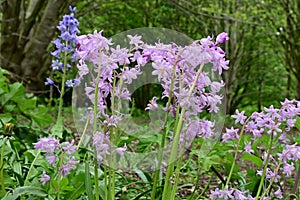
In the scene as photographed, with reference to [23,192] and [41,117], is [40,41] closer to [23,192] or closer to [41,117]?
[41,117]

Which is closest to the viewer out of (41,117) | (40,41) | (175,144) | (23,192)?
(175,144)

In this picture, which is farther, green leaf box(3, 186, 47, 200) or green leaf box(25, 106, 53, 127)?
green leaf box(25, 106, 53, 127)

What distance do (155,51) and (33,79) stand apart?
238 inches

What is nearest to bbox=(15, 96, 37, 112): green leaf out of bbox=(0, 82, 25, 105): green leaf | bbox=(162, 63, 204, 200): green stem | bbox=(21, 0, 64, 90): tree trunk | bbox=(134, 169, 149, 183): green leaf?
bbox=(0, 82, 25, 105): green leaf

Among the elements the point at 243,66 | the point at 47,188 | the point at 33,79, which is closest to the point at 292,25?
the point at 243,66

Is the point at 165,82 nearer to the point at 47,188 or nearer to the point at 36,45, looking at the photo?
the point at 47,188

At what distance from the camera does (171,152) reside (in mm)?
1335

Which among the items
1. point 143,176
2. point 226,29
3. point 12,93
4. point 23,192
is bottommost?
point 143,176

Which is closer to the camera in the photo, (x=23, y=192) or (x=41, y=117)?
(x=23, y=192)

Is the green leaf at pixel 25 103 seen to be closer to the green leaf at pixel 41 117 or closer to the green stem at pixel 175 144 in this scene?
the green leaf at pixel 41 117

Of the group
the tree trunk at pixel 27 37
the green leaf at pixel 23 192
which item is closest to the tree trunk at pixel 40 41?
the tree trunk at pixel 27 37

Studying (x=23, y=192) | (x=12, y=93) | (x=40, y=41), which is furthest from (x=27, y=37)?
(x=23, y=192)

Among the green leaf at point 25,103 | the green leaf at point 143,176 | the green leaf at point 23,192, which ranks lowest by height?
the green leaf at point 143,176

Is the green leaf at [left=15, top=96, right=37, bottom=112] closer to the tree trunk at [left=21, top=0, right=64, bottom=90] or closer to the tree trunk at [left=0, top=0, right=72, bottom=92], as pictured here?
the tree trunk at [left=21, top=0, right=64, bottom=90]
